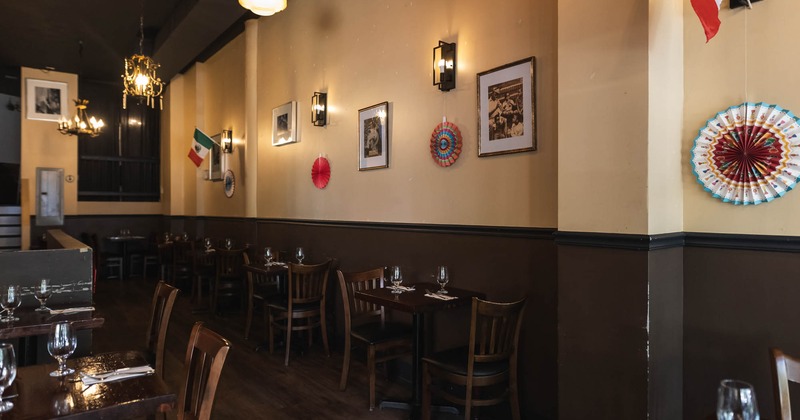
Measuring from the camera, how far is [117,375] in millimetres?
1826

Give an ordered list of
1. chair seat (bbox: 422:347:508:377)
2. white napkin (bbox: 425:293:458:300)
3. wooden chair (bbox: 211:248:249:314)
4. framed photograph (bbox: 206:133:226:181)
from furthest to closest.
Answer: framed photograph (bbox: 206:133:226:181) → wooden chair (bbox: 211:248:249:314) → white napkin (bbox: 425:293:458:300) → chair seat (bbox: 422:347:508:377)

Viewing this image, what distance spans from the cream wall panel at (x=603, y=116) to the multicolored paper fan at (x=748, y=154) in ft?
1.32

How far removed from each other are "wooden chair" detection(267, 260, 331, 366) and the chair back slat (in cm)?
197

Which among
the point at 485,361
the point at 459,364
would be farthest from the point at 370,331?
the point at 485,361

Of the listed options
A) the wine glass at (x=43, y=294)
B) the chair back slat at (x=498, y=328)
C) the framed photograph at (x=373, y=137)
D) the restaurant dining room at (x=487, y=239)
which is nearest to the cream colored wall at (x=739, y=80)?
the restaurant dining room at (x=487, y=239)

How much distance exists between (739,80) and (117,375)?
310 cm

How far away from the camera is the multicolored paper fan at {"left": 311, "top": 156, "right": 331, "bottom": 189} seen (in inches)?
206

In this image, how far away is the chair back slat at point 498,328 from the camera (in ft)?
8.54

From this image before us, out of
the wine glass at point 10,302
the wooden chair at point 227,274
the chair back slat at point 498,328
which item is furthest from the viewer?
the wooden chair at point 227,274

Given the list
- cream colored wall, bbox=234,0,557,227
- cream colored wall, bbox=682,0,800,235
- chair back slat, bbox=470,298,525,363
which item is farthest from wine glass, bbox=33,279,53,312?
cream colored wall, bbox=682,0,800,235

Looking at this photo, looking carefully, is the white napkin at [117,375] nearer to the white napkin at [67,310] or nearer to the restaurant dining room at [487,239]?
the restaurant dining room at [487,239]

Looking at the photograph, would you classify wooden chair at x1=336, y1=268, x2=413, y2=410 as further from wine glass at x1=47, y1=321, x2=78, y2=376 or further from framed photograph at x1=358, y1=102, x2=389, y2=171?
wine glass at x1=47, y1=321, x2=78, y2=376

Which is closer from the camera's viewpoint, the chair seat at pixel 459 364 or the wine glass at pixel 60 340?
the wine glass at pixel 60 340

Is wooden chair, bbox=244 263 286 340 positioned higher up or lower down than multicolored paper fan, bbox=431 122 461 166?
lower down
